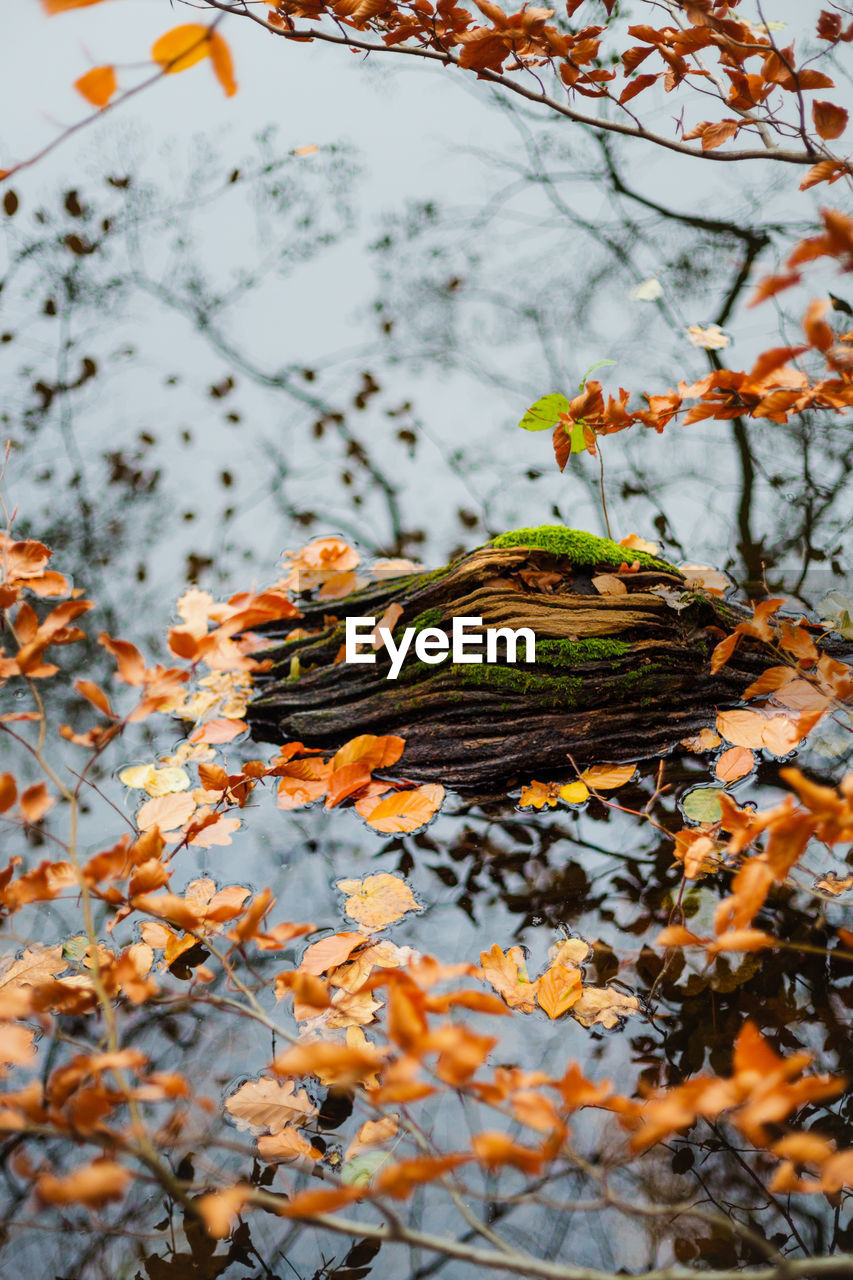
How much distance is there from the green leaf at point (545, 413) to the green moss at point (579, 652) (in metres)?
0.49

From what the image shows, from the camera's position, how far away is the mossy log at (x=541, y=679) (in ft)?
5.57

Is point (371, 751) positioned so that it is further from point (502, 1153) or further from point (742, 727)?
point (502, 1153)

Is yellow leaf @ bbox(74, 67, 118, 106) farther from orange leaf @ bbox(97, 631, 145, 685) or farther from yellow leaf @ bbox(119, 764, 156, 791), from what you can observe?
yellow leaf @ bbox(119, 764, 156, 791)

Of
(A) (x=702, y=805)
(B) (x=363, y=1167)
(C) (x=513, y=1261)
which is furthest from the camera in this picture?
(A) (x=702, y=805)

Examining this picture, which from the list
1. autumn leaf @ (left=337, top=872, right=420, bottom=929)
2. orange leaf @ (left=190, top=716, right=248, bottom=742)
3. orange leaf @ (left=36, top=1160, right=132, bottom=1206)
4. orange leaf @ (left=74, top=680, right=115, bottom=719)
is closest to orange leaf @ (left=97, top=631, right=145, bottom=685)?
orange leaf @ (left=74, top=680, right=115, bottom=719)

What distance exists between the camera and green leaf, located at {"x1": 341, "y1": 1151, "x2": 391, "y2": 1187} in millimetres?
974

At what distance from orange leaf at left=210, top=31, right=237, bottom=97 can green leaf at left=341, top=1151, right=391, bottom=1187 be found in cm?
120

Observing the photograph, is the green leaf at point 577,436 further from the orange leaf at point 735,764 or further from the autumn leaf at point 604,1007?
the autumn leaf at point 604,1007

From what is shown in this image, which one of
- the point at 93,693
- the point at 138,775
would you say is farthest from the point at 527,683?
the point at 93,693

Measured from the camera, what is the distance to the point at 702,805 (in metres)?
1.54

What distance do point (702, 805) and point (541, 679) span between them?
43 cm

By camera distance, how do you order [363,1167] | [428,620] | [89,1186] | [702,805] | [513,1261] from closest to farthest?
1. [89,1186]
2. [513,1261]
3. [363,1167]
4. [702,805]
5. [428,620]

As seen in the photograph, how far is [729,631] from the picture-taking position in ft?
5.94

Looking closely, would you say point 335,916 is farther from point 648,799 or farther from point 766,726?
point 766,726
